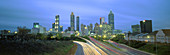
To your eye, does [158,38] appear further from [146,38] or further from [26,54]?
[26,54]

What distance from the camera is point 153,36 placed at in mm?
67812

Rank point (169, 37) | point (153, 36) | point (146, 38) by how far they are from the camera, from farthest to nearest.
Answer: point (146, 38), point (153, 36), point (169, 37)

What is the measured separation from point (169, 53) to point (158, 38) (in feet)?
118

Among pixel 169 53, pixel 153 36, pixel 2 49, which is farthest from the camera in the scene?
pixel 153 36

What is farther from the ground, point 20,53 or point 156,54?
point 20,53

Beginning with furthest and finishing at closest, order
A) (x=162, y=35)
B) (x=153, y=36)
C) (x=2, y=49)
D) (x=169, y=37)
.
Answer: (x=153, y=36) → (x=162, y=35) → (x=169, y=37) → (x=2, y=49)

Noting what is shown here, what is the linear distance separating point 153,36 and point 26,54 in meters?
67.5

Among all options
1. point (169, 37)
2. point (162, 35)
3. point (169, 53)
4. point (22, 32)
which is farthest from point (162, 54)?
point (22, 32)

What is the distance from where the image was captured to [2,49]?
1834 cm

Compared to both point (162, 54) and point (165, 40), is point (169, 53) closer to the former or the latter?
point (162, 54)

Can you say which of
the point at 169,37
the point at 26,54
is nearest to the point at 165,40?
the point at 169,37

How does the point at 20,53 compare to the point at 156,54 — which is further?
the point at 156,54

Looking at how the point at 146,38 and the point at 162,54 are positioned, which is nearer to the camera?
the point at 162,54

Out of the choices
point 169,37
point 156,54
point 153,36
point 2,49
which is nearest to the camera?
point 2,49
